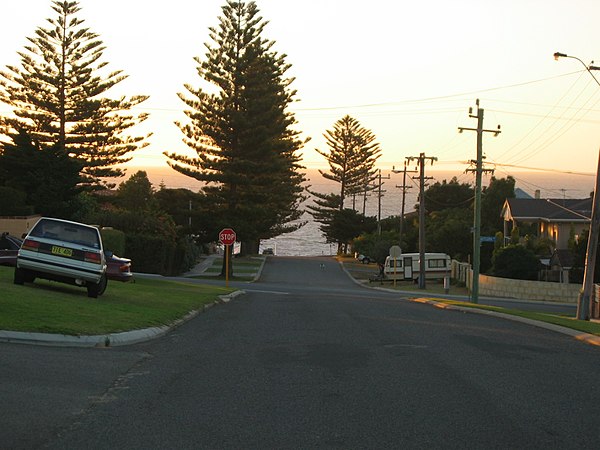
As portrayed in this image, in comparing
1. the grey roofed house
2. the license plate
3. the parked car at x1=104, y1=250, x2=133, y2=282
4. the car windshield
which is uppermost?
the grey roofed house

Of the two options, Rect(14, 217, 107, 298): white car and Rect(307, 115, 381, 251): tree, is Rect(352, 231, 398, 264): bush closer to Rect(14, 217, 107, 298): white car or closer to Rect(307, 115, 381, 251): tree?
Rect(307, 115, 381, 251): tree

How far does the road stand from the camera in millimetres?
7066

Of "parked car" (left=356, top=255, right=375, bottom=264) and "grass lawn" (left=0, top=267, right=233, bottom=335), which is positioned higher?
"parked car" (left=356, top=255, right=375, bottom=264)

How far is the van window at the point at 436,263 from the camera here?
6159cm

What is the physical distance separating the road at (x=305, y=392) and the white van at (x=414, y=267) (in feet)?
150

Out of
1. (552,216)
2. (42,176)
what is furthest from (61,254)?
(552,216)

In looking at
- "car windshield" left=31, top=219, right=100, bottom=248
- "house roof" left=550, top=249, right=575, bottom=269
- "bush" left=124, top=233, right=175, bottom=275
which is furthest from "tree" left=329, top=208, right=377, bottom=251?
"car windshield" left=31, top=219, right=100, bottom=248

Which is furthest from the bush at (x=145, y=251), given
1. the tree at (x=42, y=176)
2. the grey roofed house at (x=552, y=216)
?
the grey roofed house at (x=552, y=216)

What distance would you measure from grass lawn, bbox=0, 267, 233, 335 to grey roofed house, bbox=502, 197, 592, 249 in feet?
140

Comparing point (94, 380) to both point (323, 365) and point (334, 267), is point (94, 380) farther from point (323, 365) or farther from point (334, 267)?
point (334, 267)

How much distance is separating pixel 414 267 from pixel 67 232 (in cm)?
4443

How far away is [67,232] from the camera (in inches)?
726

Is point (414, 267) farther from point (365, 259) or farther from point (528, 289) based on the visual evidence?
point (365, 259)

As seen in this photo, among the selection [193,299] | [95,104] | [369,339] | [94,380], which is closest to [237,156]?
[95,104]
